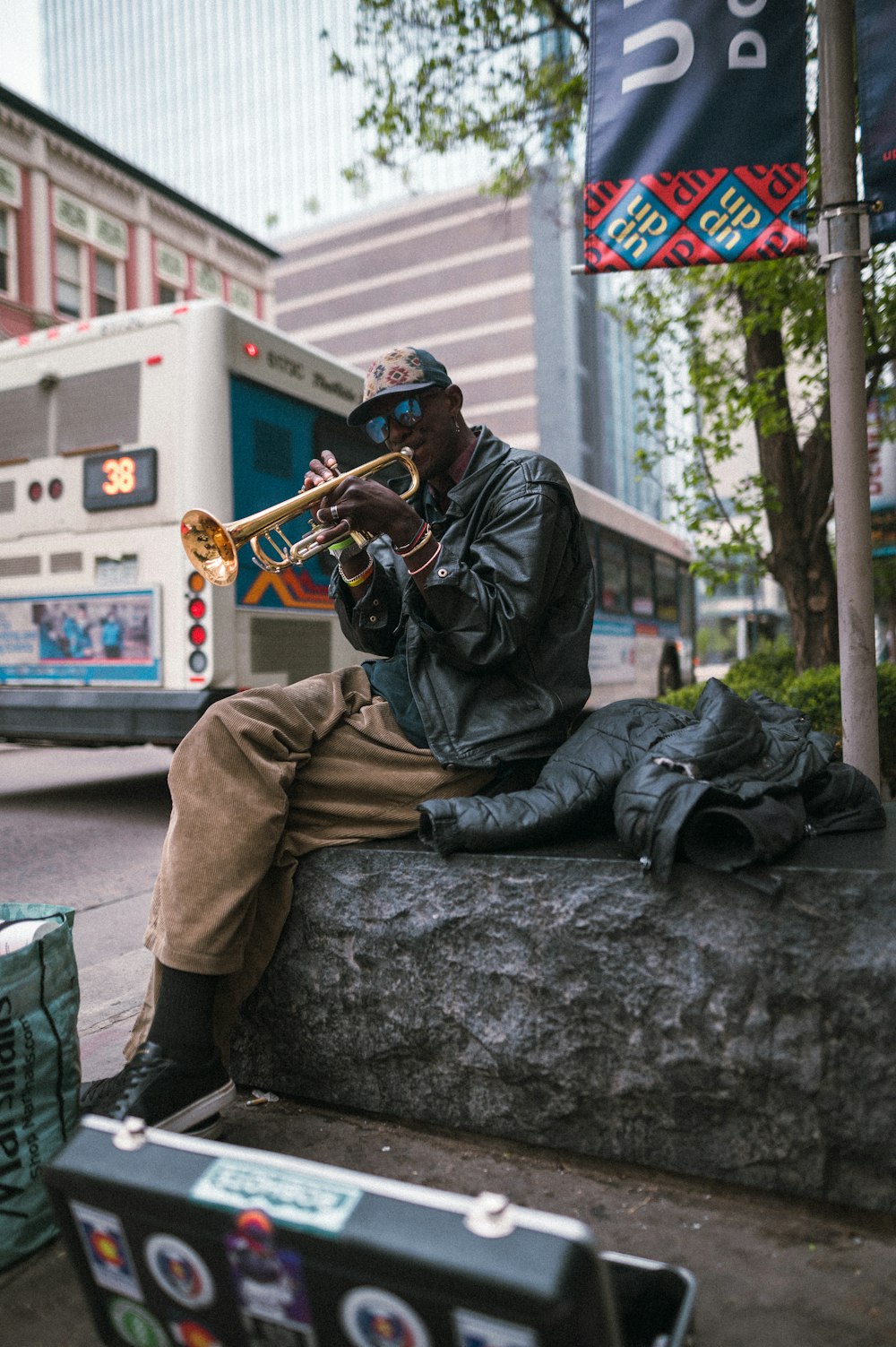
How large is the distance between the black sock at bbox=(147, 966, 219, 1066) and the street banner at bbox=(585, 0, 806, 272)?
2763 mm

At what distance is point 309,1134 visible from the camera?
2.26 m

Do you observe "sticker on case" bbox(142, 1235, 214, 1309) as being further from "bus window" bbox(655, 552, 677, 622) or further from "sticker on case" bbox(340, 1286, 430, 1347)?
"bus window" bbox(655, 552, 677, 622)

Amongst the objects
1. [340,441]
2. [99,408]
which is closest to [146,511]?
[99,408]

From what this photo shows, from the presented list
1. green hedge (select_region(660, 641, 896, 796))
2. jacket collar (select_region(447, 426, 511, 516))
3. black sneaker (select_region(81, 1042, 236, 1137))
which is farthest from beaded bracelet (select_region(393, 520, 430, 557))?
green hedge (select_region(660, 641, 896, 796))

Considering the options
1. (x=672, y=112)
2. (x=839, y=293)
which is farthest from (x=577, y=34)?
(x=839, y=293)

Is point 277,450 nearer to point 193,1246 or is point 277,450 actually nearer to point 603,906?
point 603,906

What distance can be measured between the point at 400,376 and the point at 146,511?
4337 millimetres

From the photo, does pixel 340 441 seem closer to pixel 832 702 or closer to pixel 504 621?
pixel 832 702

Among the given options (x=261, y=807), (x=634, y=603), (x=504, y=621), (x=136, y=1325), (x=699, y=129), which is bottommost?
(x=136, y=1325)

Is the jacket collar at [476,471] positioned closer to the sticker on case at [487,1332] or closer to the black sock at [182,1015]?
the black sock at [182,1015]

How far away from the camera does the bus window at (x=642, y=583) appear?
1363 centimetres

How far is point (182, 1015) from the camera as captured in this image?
207 cm

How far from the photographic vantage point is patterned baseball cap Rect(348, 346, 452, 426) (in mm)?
2633

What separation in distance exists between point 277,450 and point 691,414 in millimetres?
3594
